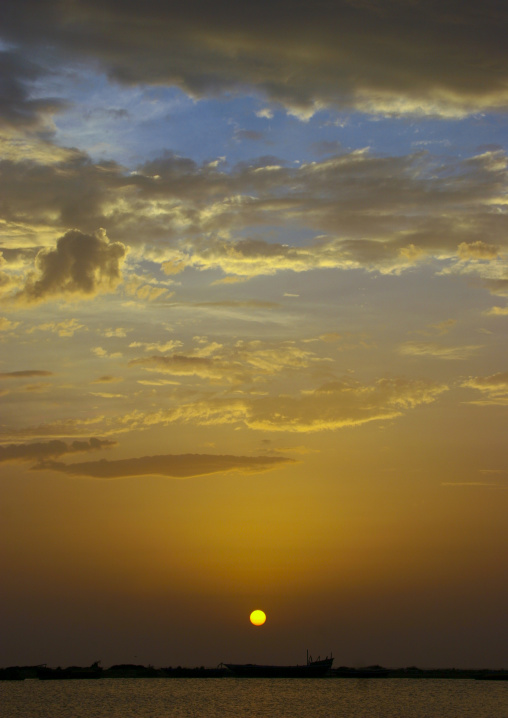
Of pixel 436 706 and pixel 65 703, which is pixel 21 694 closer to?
pixel 65 703

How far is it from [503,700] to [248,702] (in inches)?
2536

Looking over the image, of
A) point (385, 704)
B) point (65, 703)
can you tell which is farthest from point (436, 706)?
point (65, 703)

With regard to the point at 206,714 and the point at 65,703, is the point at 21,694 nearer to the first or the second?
the point at 65,703

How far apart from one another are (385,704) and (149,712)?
186 ft

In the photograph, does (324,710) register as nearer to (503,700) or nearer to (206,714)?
(206,714)

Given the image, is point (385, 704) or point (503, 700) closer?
point (385, 704)

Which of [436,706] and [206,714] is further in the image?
[436,706]

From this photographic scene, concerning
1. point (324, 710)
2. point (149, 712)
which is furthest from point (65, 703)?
point (324, 710)

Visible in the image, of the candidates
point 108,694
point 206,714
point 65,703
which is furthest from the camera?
point 108,694

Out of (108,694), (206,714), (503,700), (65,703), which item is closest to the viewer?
(206,714)

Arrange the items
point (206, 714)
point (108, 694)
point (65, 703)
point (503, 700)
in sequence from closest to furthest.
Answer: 1. point (206, 714)
2. point (65, 703)
3. point (503, 700)
4. point (108, 694)

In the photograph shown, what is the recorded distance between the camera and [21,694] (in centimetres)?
18938

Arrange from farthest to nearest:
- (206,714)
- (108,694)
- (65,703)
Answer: (108,694) < (65,703) < (206,714)

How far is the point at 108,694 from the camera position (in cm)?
19600
